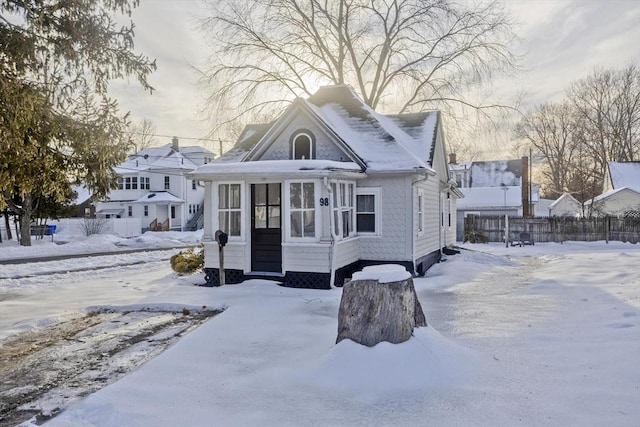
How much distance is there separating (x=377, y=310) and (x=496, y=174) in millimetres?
39265

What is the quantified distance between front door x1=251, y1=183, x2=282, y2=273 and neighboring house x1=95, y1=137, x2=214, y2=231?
3073 cm

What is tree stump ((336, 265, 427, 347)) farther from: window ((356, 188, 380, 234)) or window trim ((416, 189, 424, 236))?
window trim ((416, 189, 424, 236))

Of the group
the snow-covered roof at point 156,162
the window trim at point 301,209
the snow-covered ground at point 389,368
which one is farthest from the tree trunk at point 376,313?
the snow-covered roof at point 156,162

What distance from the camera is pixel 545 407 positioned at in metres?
4.43

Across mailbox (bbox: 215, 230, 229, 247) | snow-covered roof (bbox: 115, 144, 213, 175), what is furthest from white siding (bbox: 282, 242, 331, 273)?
snow-covered roof (bbox: 115, 144, 213, 175)

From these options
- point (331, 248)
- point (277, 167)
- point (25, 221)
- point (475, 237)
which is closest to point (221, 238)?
point (277, 167)

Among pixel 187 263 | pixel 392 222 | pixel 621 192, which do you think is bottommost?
pixel 187 263

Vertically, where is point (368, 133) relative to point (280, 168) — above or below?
above

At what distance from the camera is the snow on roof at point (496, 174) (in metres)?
40.5

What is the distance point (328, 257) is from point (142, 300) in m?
4.36

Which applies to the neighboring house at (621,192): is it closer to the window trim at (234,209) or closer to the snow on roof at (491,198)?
the snow on roof at (491,198)

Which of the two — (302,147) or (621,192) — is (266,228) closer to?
(302,147)

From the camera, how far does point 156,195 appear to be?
42.1 meters

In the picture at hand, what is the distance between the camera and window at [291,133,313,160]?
43.9ft
